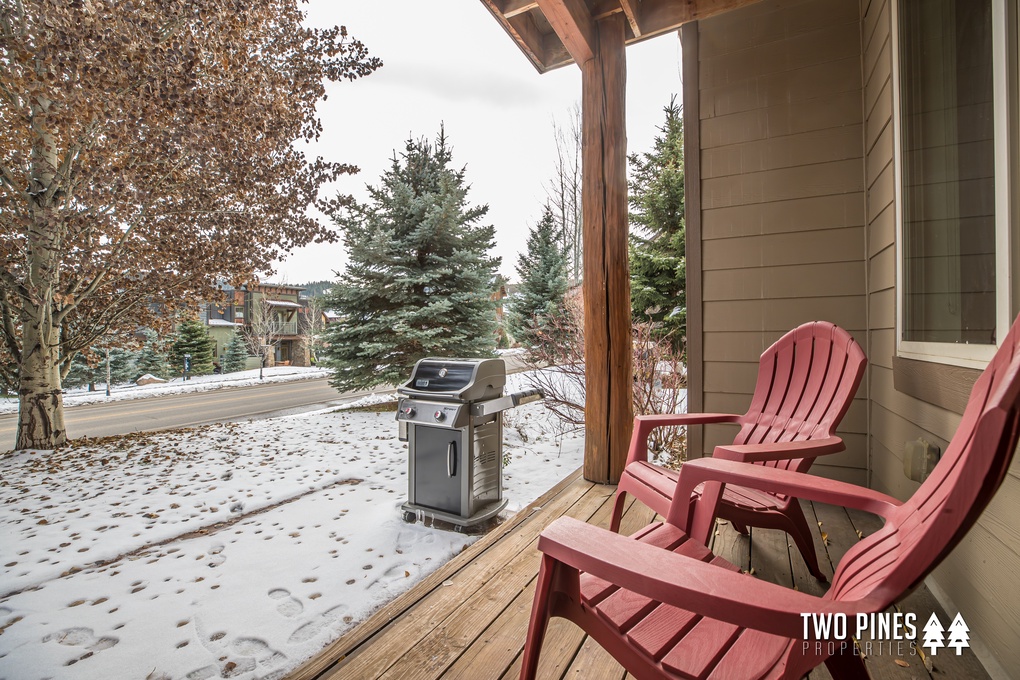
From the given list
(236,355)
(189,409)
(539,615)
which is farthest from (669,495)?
(236,355)

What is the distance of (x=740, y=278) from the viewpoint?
8.90 feet

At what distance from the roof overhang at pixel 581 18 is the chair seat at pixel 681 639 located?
2.55 metres

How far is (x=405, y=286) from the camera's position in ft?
21.3

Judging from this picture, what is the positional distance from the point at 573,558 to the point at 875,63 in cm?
284

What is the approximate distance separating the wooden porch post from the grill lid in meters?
0.58

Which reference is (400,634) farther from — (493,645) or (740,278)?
(740,278)

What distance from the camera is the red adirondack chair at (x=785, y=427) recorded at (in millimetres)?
1541

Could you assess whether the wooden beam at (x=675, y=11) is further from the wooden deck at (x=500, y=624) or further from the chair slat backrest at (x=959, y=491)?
the wooden deck at (x=500, y=624)

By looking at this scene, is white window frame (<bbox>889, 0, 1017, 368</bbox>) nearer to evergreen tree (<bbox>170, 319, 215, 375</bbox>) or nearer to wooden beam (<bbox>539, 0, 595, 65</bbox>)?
wooden beam (<bbox>539, 0, 595, 65</bbox>)

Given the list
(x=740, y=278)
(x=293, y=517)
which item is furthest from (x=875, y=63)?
(x=293, y=517)

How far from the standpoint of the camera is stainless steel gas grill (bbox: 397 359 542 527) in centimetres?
255

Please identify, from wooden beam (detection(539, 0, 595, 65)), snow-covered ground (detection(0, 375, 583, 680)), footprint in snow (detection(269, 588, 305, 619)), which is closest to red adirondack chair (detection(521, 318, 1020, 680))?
snow-covered ground (detection(0, 375, 583, 680))

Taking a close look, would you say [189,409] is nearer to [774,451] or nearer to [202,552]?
[202,552]

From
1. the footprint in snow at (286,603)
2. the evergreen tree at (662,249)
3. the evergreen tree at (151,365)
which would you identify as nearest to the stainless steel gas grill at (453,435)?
the footprint in snow at (286,603)
